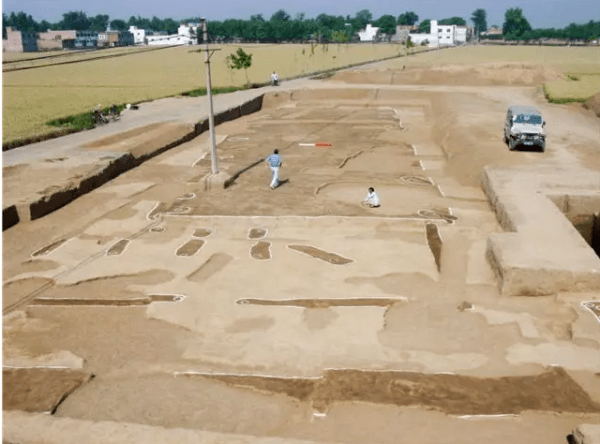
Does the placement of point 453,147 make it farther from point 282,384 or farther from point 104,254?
point 282,384

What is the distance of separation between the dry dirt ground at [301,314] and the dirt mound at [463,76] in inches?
1397

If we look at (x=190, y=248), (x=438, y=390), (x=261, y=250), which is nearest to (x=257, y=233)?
(x=261, y=250)

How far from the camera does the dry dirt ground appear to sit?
833 cm

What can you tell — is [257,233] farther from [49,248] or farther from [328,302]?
[49,248]

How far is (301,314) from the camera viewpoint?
1134 cm

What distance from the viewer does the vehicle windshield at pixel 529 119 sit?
24.0 meters

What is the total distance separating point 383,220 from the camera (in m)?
16.8

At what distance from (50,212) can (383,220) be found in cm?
1054

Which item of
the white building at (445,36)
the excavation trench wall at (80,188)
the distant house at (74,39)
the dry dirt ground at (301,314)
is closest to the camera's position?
the dry dirt ground at (301,314)

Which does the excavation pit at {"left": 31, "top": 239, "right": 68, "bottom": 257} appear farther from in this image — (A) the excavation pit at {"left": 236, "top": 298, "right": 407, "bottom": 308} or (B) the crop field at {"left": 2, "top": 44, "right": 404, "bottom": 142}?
(B) the crop field at {"left": 2, "top": 44, "right": 404, "bottom": 142}

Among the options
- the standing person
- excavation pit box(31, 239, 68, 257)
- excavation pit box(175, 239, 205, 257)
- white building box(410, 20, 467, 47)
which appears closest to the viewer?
excavation pit box(175, 239, 205, 257)

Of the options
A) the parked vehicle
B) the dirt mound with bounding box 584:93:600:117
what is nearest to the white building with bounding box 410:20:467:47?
the dirt mound with bounding box 584:93:600:117

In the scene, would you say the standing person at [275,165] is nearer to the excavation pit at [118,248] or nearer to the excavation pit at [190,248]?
the excavation pit at [190,248]

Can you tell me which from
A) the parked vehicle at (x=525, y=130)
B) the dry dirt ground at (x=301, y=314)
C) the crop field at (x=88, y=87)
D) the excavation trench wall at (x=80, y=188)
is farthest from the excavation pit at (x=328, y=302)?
the parked vehicle at (x=525, y=130)
